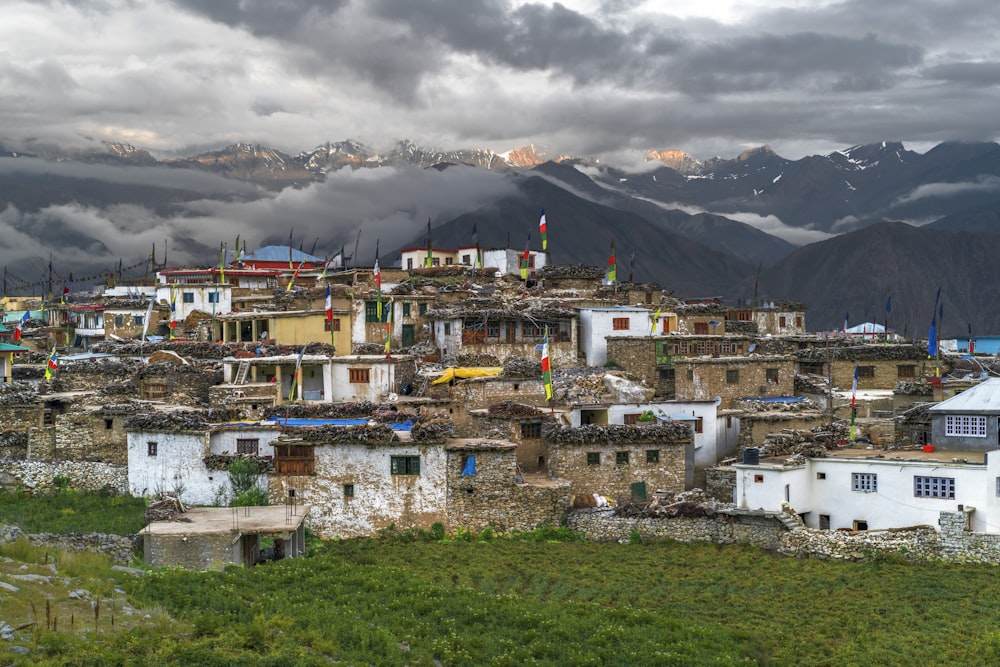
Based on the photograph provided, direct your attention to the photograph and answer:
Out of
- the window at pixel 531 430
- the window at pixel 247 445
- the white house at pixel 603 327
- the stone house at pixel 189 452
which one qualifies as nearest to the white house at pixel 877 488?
the window at pixel 531 430

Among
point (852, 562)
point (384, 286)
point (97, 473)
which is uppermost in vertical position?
point (384, 286)

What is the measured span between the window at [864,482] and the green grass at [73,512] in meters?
23.8

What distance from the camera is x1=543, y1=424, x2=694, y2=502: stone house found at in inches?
1523

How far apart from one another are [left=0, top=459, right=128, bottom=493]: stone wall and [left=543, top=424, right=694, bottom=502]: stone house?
16.7 m

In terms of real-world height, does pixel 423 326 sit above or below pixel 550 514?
above

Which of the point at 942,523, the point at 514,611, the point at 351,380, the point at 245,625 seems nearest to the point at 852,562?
the point at 942,523

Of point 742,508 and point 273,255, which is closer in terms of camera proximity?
point 742,508

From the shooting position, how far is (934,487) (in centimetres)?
3419

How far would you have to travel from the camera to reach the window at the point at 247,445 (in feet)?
125

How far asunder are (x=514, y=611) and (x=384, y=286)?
46823mm

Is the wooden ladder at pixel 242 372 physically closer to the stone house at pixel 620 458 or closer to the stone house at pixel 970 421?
the stone house at pixel 620 458

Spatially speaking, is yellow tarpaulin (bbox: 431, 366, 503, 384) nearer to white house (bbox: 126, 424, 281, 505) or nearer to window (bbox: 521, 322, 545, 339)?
window (bbox: 521, 322, 545, 339)

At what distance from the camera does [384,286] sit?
70.4 meters

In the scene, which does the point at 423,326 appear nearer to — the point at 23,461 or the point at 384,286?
the point at 384,286
